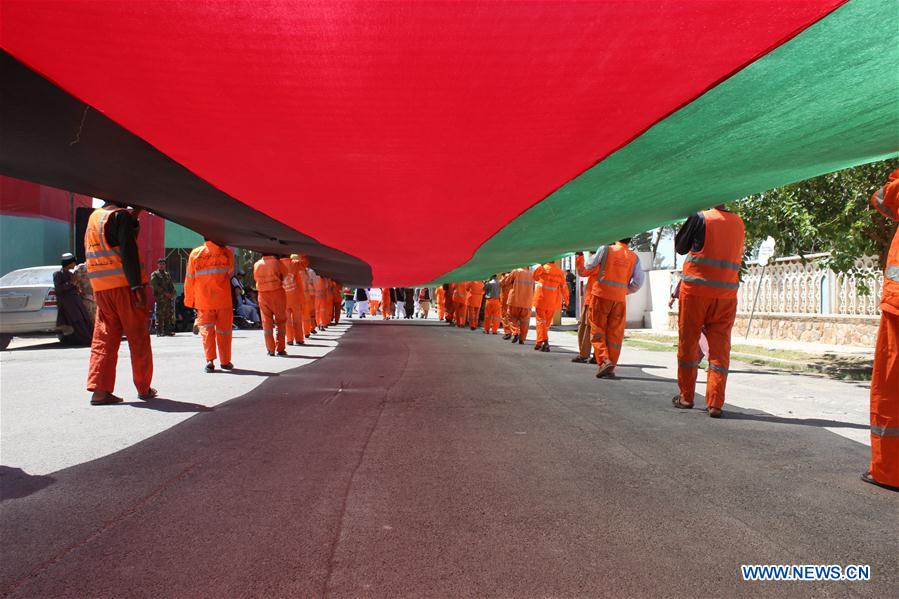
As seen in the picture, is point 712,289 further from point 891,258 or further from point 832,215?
point 832,215

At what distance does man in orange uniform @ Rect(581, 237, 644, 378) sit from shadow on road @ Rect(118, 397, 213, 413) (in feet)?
17.9

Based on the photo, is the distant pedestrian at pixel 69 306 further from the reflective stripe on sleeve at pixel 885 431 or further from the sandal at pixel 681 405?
the reflective stripe on sleeve at pixel 885 431

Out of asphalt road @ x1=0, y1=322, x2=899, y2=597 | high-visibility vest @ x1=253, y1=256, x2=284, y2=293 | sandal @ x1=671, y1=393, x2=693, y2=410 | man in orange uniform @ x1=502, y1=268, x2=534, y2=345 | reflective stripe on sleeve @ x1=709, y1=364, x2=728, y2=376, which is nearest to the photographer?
asphalt road @ x1=0, y1=322, x2=899, y2=597

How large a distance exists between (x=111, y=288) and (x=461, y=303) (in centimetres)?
2103

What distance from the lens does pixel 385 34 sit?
8.86 ft

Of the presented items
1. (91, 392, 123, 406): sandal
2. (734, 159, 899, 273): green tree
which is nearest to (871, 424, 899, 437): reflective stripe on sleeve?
(734, 159, 899, 273): green tree

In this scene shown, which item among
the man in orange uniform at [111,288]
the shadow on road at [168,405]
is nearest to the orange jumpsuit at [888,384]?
the shadow on road at [168,405]

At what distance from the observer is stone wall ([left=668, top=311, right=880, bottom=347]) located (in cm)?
1398

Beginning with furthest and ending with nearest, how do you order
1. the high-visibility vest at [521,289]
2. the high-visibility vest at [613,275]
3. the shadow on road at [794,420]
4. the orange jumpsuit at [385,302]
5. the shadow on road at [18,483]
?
1. the orange jumpsuit at [385,302]
2. the high-visibility vest at [521,289]
3. the high-visibility vest at [613,275]
4. the shadow on road at [794,420]
5. the shadow on road at [18,483]

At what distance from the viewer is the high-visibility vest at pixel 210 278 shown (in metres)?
8.99

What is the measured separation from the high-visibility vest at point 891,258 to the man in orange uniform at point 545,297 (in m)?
10.1

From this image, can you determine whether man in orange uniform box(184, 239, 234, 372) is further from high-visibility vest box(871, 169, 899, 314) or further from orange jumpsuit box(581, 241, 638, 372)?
high-visibility vest box(871, 169, 899, 314)

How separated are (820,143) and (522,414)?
3.40m

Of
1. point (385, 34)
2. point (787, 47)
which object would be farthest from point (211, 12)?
point (787, 47)
